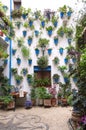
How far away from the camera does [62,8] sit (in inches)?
363

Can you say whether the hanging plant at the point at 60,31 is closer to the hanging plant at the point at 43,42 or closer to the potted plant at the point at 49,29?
the potted plant at the point at 49,29

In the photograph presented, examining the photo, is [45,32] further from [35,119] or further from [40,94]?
[35,119]

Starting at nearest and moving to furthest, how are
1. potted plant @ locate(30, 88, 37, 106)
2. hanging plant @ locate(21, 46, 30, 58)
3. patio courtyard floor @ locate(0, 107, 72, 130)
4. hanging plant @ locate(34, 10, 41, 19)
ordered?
patio courtyard floor @ locate(0, 107, 72, 130), potted plant @ locate(30, 88, 37, 106), hanging plant @ locate(21, 46, 30, 58), hanging plant @ locate(34, 10, 41, 19)

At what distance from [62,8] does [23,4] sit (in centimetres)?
168

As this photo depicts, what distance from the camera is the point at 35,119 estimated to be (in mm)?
6699

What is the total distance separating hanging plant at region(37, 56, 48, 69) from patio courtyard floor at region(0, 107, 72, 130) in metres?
1.83

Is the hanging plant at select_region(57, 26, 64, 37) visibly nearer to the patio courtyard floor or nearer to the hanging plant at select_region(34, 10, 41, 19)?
the hanging plant at select_region(34, 10, 41, 19)

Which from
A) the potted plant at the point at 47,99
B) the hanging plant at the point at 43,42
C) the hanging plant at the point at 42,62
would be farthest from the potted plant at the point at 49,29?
the potted plant at the point at 47,99

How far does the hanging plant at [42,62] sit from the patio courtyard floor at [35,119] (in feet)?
6.00

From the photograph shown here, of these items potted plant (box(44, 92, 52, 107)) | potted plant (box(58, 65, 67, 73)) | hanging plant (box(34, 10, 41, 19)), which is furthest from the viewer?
hanging plant (box(34, 10, 41, 19))

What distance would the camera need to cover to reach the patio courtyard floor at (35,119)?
5858 millimetres

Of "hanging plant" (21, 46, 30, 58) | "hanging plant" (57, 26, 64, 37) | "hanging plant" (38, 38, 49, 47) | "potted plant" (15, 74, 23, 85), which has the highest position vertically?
"hanging plant" (57, 26, 64, 37)

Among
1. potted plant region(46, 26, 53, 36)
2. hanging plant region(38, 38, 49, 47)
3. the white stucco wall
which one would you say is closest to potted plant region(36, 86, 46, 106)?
the white stucco wall

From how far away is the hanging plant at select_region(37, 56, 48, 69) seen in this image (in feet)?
30.0
